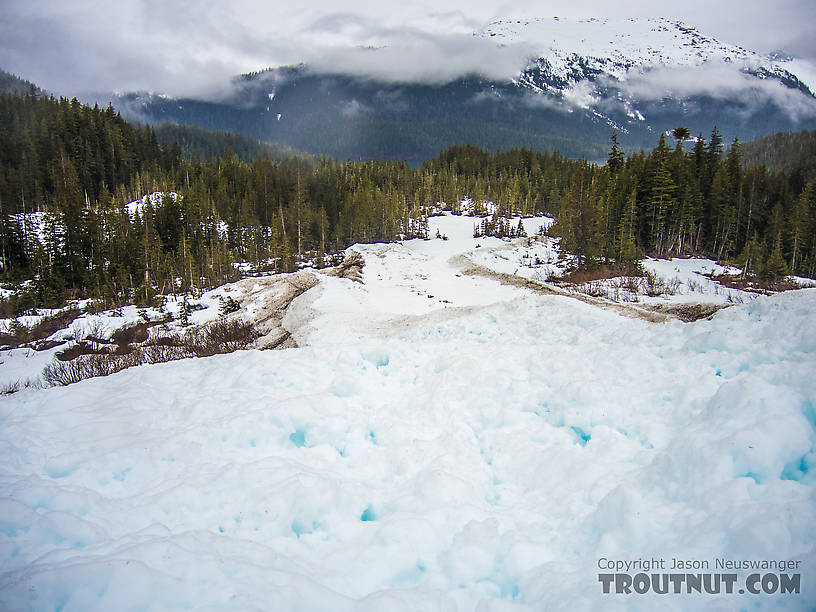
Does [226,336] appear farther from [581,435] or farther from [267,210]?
[267,210]

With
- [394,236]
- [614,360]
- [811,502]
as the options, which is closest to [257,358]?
[614,360]

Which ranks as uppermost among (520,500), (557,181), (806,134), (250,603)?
(806,134)

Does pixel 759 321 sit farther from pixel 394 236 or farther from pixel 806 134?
pixel 806 134

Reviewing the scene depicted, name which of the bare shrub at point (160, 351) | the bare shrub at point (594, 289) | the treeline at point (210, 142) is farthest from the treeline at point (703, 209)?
the treeline at point (210, 142)

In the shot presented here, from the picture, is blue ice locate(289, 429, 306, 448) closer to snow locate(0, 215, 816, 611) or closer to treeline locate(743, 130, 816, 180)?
snow locate(0, 215, 816, 611)

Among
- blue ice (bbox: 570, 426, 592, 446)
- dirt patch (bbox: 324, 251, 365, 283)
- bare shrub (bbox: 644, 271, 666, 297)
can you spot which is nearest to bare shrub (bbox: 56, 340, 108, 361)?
dirt patch (bbox: 324, 251, 365, 283)
